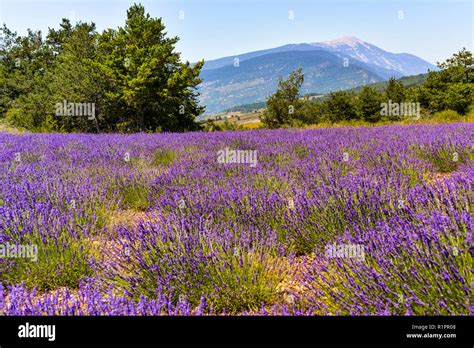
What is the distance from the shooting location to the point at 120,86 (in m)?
21.3

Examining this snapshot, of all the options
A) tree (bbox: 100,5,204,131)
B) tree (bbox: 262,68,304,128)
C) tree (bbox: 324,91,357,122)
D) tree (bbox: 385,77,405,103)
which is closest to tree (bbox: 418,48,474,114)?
tree (bbox: 385,77,405,103)

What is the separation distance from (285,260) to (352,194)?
1.98ft

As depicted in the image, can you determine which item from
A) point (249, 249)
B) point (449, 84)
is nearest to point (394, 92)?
point (449, 84)

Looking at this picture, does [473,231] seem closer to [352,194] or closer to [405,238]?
[405,238]

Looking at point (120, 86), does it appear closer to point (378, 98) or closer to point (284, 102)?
point (284, 102)

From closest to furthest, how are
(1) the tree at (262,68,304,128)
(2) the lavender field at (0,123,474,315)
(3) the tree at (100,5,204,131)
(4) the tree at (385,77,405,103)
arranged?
(2) the lavender field at (0,123,474,315)
(3) the tree at (100,5,204,131)
(1) the tree at (262,68,304,128)
(4) the tree at (385,77,405,103)

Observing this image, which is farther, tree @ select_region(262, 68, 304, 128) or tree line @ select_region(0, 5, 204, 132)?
tree @ select_region(262, 68, 304, 128)

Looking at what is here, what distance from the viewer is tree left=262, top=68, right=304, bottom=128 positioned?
3091 cm

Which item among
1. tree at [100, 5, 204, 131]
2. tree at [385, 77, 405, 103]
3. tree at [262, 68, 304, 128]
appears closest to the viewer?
tree at [100, 5, 204, 131]

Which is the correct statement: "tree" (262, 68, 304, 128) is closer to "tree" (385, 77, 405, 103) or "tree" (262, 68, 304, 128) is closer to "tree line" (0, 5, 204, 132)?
"tree line" (0, 5, 204, 132)

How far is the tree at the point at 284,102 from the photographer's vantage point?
30.9 metres

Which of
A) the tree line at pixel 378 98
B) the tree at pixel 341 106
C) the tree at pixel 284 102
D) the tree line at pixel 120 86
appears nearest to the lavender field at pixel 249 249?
the tree line at pixel 120 86

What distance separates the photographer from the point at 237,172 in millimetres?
3422

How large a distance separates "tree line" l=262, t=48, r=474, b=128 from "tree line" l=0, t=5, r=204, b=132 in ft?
30.9
